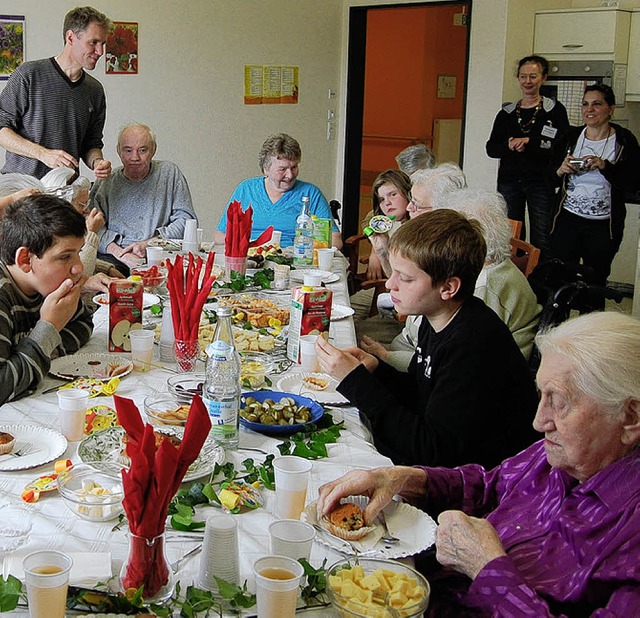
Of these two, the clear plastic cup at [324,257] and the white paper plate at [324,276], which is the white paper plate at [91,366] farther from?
the clear plastic cup at [324,257]

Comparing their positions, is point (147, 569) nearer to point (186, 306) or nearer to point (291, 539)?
point (291, 539)

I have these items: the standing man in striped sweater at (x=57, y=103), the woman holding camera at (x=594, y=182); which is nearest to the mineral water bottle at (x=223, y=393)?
the standing man in striped sweater at (x=57, y=103)

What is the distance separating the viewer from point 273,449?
2.03m

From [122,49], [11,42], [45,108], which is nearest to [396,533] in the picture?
[45,108]

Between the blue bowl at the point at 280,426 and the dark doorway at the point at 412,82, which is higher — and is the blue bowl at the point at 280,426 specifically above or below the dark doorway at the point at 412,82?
below

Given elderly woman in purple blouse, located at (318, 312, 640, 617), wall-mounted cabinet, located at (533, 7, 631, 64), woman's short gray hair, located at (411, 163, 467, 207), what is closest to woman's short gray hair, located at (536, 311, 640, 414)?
elderly woman in purple blouse, located at (318, 312, 640, 617)

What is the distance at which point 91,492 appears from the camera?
1.70m

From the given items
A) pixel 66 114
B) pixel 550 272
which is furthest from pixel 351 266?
pixel 66 114

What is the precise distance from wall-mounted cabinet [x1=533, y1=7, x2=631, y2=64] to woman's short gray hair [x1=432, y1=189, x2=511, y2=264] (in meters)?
4.24

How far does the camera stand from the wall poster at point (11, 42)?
551 centimetres

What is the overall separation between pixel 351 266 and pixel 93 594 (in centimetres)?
419

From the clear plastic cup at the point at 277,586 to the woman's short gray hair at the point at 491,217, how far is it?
1.92 metres

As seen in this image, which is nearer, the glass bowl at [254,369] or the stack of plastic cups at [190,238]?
the glass bowl at [254,369]

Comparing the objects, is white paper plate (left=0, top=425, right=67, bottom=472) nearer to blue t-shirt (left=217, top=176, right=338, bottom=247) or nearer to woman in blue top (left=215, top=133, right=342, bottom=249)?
woman in blue top (left=215, top=133, right=342, bottom=249)
